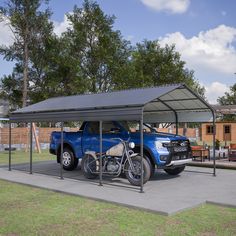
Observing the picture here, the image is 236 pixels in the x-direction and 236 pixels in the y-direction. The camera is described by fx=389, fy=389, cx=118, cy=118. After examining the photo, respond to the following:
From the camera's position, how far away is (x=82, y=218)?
692 centimetres

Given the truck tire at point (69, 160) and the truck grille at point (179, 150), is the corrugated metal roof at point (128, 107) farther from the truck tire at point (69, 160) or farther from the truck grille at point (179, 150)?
the truck tire at point (69, 160)

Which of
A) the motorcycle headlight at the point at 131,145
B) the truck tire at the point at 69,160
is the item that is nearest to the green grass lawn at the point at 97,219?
the motorcycle headlight at the point at 131,145

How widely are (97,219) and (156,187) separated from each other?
3523mm

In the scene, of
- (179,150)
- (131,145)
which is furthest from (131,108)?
(179,150)

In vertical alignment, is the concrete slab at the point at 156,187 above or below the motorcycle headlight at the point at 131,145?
below

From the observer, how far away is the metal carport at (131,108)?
9.65m

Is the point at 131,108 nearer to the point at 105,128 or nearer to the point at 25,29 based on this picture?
the point at 105,128

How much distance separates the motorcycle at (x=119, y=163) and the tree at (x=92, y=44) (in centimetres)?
2217

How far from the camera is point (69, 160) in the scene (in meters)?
13.3

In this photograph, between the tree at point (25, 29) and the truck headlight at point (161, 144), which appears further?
the tree at point (25, 29)

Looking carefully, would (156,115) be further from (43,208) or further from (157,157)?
(43,208)

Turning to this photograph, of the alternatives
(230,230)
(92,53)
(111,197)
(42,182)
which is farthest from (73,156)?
(92,53)

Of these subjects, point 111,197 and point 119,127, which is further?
point 119,127

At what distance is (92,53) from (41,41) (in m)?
4.44
